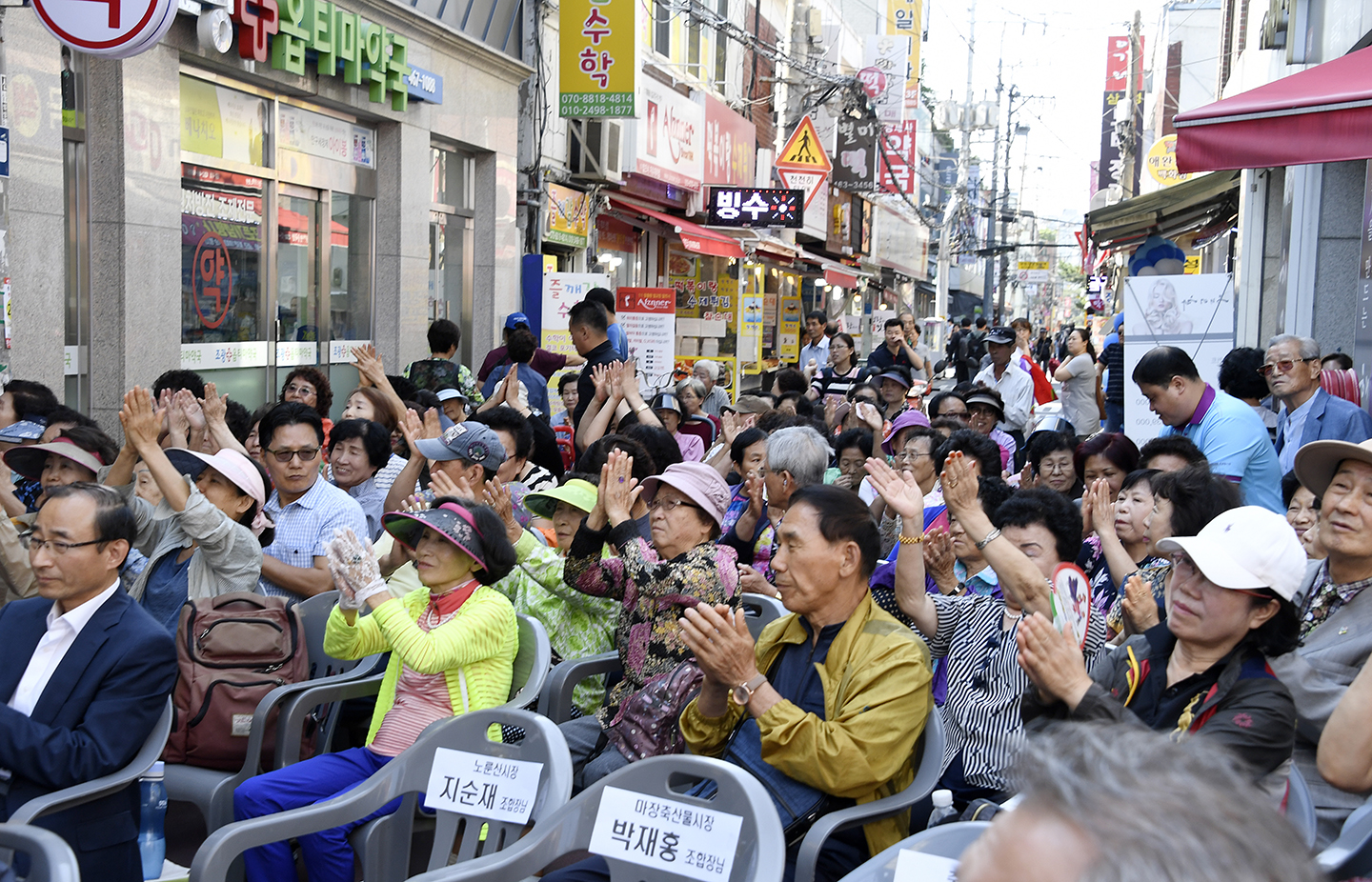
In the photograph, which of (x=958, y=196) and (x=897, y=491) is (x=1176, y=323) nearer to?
(x=897, y=491)

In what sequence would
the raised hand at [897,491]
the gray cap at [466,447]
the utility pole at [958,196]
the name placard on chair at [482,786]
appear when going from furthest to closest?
the utility pole at [958,196] < the gray cap at [466,447] < the raised hand at [897,491] < the name placard on chair at [482,786]

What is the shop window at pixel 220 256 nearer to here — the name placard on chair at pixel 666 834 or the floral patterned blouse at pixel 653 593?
the floral patterned blouse at pixel 653 593

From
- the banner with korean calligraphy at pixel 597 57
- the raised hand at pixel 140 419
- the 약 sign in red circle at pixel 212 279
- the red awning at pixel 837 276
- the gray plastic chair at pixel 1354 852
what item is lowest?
the gray plastic chair at pixel 1354 852

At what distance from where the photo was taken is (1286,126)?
4949mm

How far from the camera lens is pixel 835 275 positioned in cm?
3209

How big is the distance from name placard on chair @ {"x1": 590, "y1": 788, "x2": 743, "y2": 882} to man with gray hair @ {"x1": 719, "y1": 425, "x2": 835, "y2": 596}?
2.57 meters

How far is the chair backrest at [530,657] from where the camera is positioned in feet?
13.3

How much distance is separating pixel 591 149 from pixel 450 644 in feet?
43.0

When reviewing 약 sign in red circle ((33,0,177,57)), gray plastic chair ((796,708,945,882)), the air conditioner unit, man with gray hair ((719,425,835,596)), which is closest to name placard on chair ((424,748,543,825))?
gray plastic chair ((796,708,945,882))

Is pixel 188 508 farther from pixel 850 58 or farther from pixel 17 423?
pixel 850 58

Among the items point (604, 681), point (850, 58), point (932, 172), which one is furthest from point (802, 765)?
point (932, 172)

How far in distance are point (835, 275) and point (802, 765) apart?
29.8m

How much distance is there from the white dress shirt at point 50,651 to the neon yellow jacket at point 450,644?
0.83 metres

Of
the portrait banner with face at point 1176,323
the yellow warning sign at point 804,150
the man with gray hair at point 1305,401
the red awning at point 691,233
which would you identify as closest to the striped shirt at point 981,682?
the man with gray hair at point 1305,401
